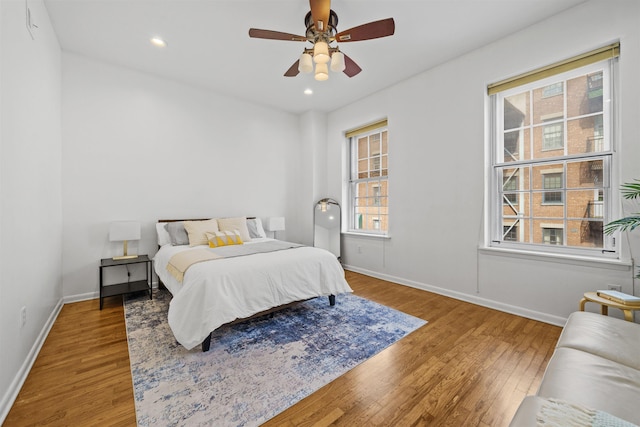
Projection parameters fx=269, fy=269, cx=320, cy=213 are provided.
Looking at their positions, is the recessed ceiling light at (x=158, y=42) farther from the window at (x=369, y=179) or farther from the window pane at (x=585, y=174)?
the window pane at (x=585, y=174)

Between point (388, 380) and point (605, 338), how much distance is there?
124 cm

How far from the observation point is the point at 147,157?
3766mm

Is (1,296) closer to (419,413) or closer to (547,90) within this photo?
(419,413)

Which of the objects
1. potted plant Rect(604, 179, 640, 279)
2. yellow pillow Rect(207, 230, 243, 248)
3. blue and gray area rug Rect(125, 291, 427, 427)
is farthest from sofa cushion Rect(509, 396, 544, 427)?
yellow pillow Rect(207, 230, 243, 248)

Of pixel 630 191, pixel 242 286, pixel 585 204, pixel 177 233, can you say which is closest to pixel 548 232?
pixel 585 204

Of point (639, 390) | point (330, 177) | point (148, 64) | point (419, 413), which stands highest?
point (148, 64)

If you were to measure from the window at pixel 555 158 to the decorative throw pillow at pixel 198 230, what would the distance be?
3.58m

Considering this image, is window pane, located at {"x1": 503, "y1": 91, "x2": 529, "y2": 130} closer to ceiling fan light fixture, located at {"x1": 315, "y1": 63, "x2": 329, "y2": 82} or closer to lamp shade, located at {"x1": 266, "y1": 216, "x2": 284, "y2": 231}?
ceiling fan light fixture, located at {"x1": 315, "y1": 63, "x2": 329, "y2": 82}

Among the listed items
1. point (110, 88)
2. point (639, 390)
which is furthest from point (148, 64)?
point (639, 390)

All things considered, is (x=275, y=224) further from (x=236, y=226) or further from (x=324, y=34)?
(x=324, y=34)

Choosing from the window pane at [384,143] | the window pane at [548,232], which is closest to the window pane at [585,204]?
the window pane at [548,232]

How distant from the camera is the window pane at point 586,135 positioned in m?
2.48

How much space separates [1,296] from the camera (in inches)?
60.0

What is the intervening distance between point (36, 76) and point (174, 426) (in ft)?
9.47
